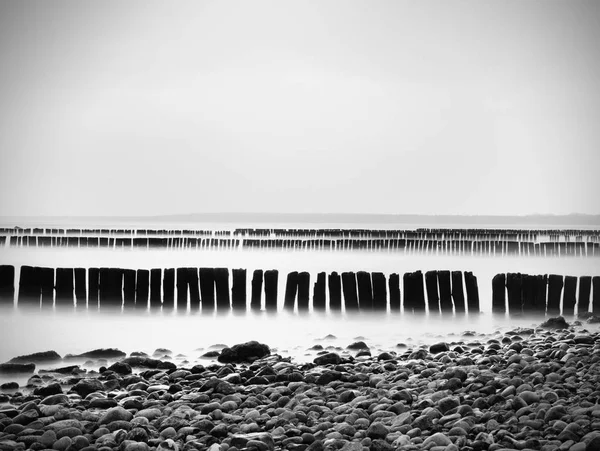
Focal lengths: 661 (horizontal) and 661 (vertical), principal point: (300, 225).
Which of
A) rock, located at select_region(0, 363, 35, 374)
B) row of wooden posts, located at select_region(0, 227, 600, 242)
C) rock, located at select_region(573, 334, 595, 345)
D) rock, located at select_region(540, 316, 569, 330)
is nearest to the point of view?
rock, located at select_region(573, 334, 595, 345)

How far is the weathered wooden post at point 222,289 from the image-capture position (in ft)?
46.1

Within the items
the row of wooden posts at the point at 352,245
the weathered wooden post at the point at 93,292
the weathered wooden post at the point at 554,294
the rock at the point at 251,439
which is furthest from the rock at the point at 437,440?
the row of wooden posts at the point at 352,245

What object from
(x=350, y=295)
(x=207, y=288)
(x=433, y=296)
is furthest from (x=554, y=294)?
(x=207, y=288)

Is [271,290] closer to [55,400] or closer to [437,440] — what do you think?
[55,400]

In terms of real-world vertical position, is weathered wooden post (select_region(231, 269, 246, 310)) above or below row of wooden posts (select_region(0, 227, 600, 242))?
below

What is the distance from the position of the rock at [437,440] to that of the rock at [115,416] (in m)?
2.64

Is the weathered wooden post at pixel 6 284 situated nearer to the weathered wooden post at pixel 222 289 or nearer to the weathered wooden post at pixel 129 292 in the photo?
the weathered wooden post at pixel 129 292

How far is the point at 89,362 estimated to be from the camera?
31.9 ft

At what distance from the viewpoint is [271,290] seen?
14.1 m

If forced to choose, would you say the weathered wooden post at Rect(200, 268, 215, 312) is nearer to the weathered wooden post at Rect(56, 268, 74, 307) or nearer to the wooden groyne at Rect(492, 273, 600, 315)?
the weathered wooden post at Rect(56, 268, 74, 307)

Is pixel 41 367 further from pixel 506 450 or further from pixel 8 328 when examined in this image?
pixel 506 450

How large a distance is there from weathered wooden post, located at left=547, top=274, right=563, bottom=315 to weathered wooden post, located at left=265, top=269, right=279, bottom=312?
5.73 metres

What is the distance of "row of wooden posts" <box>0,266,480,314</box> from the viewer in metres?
13.7

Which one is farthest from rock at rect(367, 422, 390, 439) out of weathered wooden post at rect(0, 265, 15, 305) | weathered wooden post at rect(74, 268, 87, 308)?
weathered wooden post at rect(0, 265, 15, 305)
